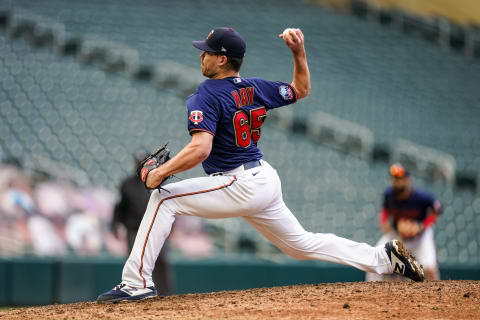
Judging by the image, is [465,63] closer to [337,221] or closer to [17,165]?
[337,221]

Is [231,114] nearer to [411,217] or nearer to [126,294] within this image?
[126,294]

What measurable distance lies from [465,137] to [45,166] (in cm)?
772

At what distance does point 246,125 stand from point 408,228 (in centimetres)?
394

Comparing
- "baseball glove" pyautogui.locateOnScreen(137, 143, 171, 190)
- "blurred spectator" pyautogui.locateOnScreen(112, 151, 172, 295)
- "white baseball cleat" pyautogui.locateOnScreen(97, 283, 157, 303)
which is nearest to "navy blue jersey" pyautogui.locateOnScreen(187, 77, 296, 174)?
"baseball glove" pyautogui.locateOnScreen(137, 143, 171, 190)

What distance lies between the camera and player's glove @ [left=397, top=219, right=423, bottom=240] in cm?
798

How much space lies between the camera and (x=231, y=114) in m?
4.53

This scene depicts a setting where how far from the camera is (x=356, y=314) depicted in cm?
440

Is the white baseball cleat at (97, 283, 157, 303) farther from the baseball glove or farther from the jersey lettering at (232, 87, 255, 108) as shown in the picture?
the jersey lettering at (232, 87, 255, 108)

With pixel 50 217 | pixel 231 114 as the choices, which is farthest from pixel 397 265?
pixel 50 217

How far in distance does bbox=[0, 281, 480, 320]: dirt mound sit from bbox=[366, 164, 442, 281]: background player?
268 centimetres

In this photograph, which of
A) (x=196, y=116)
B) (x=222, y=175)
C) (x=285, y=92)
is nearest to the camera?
(x=196, y=116)

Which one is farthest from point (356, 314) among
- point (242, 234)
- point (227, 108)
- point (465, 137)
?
point (465, 137)

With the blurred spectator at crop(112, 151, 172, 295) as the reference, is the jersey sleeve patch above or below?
above

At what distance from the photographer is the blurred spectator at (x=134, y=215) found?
8.09 m
